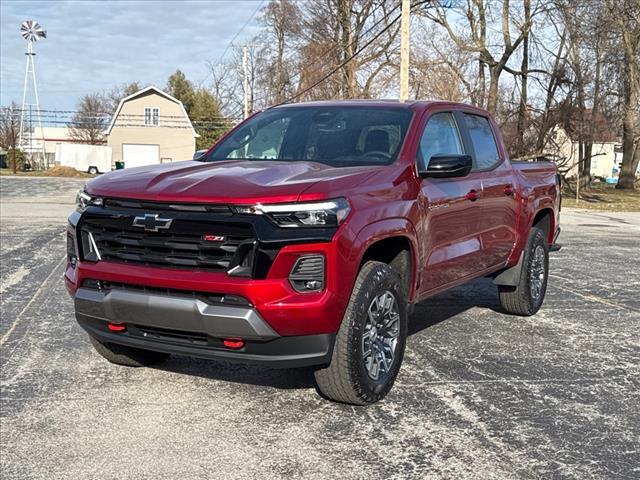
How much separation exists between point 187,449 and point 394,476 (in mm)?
1084

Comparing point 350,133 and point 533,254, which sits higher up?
point 350,133

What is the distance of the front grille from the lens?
145 inches

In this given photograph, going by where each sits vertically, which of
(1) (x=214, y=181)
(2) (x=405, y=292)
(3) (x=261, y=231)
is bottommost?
(2) (x=405, y=292)

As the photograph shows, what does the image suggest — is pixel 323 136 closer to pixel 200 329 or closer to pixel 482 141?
pixel 482 141

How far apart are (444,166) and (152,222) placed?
6.43ft

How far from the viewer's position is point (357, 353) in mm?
3986

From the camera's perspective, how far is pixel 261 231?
143 inches

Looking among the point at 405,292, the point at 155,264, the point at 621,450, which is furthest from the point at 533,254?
the point at 155,264

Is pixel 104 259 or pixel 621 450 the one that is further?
pixel 104 259

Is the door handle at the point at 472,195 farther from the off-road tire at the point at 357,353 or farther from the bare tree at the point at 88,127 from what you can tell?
the bare tree at the point at 88,127

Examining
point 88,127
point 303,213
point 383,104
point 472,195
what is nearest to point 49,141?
point 88,127

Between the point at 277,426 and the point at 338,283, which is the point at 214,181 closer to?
the point at 338,283

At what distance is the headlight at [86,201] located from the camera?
412 cm

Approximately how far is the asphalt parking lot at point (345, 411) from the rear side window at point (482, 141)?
1492mm
